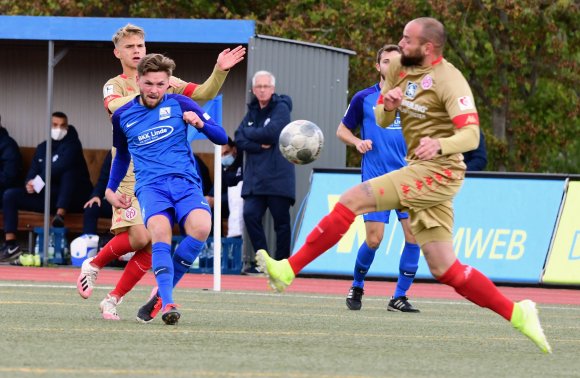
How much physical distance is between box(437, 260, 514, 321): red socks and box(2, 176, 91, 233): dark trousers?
39.0 ft

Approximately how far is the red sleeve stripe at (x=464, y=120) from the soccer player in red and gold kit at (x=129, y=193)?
8.27ft

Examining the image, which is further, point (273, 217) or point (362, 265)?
point (273, 217)

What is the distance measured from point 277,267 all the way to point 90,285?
2.50m

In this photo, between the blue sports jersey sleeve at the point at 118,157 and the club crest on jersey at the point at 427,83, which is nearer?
the club crest on jersey at the point at 427,83

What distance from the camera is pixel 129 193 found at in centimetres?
1034

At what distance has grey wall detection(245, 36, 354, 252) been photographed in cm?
1877

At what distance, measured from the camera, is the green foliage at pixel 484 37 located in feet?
99.1

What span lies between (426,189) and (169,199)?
6.06 ft

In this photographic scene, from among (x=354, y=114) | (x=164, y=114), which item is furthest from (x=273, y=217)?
(x=164, y=114)

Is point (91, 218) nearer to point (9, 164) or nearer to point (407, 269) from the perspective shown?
point (9, 164)

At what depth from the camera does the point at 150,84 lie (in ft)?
30.1

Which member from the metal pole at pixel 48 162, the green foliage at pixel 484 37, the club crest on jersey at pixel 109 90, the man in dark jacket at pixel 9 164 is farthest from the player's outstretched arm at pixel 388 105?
the green foliage at pixel 484 37

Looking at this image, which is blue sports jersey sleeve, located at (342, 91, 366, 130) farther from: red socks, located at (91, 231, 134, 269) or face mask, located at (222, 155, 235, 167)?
face mask, located at (222, 155, 235, 167)

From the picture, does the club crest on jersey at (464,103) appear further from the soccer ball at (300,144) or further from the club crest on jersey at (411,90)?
the soccer ball at (300,144)
